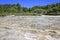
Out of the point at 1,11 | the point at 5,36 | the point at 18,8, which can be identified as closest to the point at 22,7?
the point at 18,8

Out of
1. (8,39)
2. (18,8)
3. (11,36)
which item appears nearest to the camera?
(8,39)

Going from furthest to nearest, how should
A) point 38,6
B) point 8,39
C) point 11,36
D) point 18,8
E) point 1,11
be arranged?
point 38,6, point 18,8, point 1,11, point 11,36, point 8,39

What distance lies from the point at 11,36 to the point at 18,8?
16.1m

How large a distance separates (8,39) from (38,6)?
17.9 meters

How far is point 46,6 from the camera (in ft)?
67.7

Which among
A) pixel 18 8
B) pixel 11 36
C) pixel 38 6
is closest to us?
pixel 11 36

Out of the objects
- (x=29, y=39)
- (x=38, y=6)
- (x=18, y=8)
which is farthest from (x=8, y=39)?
(x=38, y=6)

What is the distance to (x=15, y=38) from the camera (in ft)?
13.0

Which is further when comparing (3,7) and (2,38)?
(3,7)

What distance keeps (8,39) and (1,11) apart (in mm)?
13778

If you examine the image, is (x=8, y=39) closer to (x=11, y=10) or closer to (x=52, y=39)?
(x=52, y=39)

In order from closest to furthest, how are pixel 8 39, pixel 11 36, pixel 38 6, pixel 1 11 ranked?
pixel 8 39 → pixel 11 36 → pixel 1 11 → pixel 38 6

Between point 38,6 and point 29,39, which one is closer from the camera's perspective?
point 29,39

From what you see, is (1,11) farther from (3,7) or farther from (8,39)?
(8,39)
